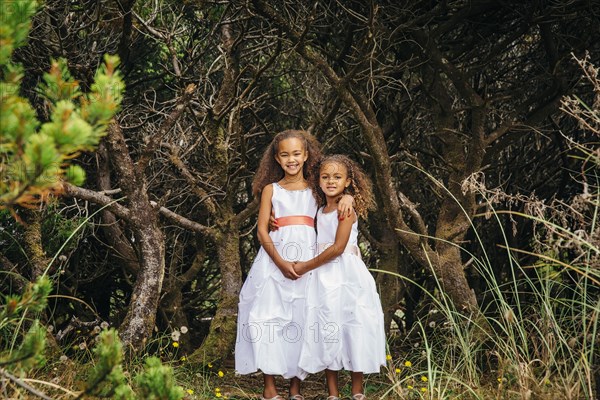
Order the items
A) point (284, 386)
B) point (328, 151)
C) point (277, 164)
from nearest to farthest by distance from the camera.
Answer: point (277, 164), point (284, 386), point (328, 151)

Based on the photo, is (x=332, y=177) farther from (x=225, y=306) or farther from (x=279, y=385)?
(x=279, y=385)

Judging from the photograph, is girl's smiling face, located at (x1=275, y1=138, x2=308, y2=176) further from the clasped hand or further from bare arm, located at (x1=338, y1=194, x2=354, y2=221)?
the clasped hand

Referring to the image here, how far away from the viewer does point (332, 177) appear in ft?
13.7

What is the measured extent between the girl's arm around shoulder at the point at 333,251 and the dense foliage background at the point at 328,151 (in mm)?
497

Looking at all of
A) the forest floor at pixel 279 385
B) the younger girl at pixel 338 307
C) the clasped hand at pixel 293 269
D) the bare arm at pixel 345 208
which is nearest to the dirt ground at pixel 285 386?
the forest floor at pixel 279 385

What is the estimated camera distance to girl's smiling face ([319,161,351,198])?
4.19 meters

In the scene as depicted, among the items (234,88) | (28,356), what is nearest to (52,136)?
(28,356)

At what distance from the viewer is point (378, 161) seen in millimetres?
4637

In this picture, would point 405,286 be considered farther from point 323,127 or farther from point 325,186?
point 325,186

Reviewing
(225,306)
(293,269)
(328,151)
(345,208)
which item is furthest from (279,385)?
(328,151)

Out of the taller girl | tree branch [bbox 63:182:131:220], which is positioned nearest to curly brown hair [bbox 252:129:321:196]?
the taller girl

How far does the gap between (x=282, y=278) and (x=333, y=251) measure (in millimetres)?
319

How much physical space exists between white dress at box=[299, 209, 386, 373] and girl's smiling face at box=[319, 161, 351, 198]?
36cm

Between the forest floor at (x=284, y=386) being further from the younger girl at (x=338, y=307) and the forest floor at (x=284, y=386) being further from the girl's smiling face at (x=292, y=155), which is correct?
the girl's smiling face at (x=292, y=155)
